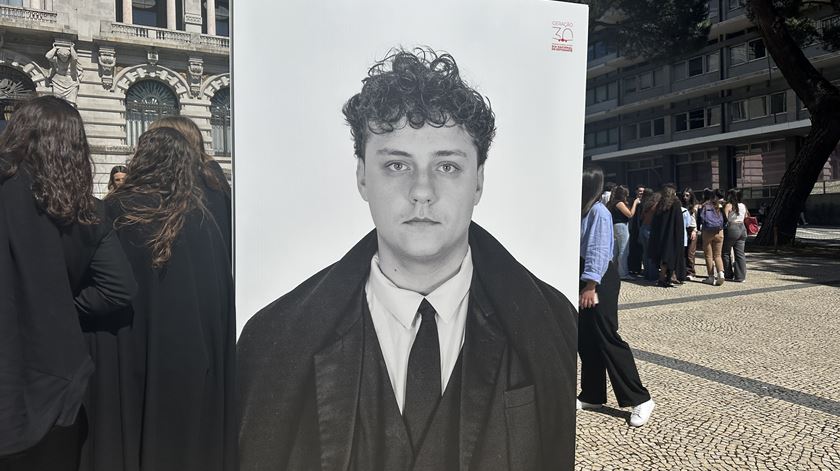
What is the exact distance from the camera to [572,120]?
2582 mm

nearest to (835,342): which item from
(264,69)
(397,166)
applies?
(397,166)

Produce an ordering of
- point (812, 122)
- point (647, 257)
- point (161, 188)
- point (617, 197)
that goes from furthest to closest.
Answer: point (812, 122) < point (647, 257) < point (617, 197) < point (161, 188)

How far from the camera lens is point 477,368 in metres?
2.48

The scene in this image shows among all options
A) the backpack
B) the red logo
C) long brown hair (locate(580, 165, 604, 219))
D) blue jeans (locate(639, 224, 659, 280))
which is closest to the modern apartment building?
blue jeans (locate(639, 224, 659, 280))

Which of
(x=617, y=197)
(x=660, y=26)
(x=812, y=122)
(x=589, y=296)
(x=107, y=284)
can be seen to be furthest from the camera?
(x=660, y=26)

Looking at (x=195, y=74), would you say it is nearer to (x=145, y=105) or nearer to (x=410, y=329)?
(x=145, y=105)

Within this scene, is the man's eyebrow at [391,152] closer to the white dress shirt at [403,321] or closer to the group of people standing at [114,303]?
the white dress shirt at [403,321]

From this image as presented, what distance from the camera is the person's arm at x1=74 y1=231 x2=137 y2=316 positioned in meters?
2.10

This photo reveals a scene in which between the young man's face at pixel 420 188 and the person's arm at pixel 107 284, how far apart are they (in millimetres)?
825

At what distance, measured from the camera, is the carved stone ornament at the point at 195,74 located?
7.77 ft

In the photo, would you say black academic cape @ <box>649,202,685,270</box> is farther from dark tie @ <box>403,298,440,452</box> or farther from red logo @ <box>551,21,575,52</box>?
dark tie @ <box>403,298,440,452</box>

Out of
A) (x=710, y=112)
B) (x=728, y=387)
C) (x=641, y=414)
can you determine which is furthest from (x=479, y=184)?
Answer: (x=710, y=112)

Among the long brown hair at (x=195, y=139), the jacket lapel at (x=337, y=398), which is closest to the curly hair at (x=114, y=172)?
the long brown hair at (x=195, y=139)

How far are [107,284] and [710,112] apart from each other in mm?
44735
